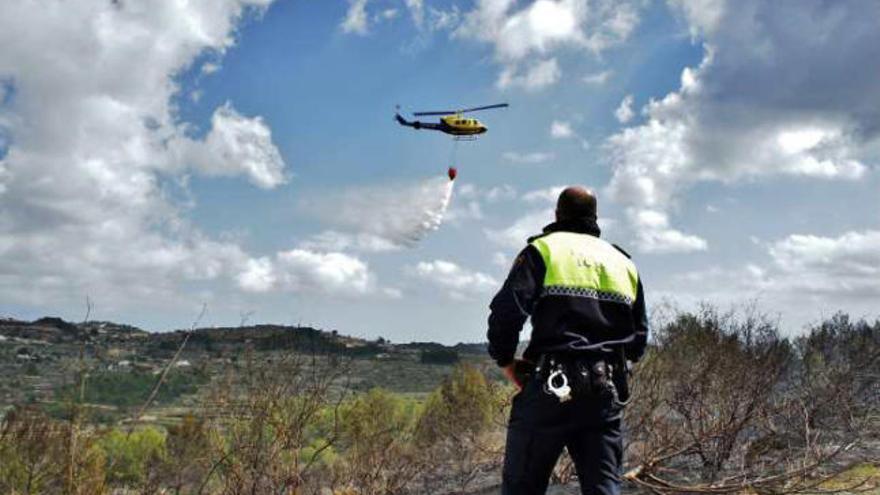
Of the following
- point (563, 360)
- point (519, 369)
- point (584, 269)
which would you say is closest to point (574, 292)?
point (584, 269)

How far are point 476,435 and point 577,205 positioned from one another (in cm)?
1149

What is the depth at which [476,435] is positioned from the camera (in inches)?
574

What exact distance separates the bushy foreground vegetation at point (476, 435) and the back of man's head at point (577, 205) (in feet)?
8.35

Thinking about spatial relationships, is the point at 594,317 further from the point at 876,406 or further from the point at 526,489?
the point at 876,406

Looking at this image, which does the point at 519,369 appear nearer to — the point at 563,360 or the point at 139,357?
the point at 563,360

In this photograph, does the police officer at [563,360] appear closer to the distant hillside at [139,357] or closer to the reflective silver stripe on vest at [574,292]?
the reflective silver stripe on vest at [574,292]

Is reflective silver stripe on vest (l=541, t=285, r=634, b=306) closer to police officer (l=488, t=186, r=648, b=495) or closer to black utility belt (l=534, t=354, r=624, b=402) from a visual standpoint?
police officer (l=488, t=186, r=648, b=495)

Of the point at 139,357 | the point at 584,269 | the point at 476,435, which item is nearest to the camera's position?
the point at 584,269

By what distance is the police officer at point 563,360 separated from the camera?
3393 millimetres

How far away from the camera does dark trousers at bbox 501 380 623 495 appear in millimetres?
3389

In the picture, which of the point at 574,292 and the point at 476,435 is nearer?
the point at 574,292

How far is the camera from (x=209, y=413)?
7.68 metres

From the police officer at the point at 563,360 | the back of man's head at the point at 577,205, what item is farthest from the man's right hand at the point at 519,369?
the back of man's head at the point at 577,205

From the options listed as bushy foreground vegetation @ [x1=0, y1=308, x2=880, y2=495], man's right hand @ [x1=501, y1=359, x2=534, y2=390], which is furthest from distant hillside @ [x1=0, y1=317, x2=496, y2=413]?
man's right hand @ [x1=501, y1=359, x2=534, y2=390]
